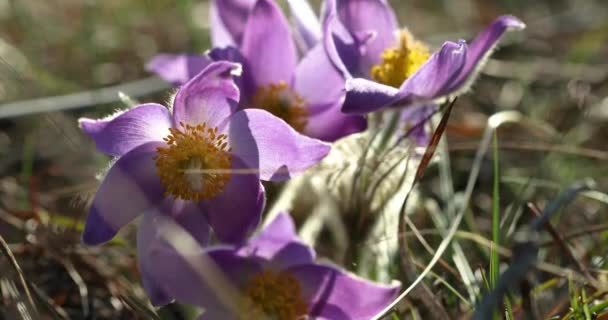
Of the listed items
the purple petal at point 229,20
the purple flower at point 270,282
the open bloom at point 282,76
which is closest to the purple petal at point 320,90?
the open bloom at point 282,76

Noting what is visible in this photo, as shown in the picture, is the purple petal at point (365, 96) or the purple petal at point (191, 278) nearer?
the purple petal at point (191, 278)

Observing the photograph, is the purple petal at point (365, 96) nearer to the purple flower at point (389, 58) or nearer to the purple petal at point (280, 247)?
the purple flower at point (389, 58)

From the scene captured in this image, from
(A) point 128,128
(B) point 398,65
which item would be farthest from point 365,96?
(A) point 128,128

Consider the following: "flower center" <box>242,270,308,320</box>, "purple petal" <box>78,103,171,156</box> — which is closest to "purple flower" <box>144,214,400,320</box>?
"flower center" <box>242,270,308,320</box>

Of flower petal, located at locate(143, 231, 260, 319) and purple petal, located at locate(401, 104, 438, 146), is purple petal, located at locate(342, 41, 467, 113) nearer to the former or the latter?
purple petal, located at locate(401, 104, 438, 146)

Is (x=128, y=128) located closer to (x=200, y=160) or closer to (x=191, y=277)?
(x=200, y=160)

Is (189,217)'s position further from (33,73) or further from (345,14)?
(33,73)
